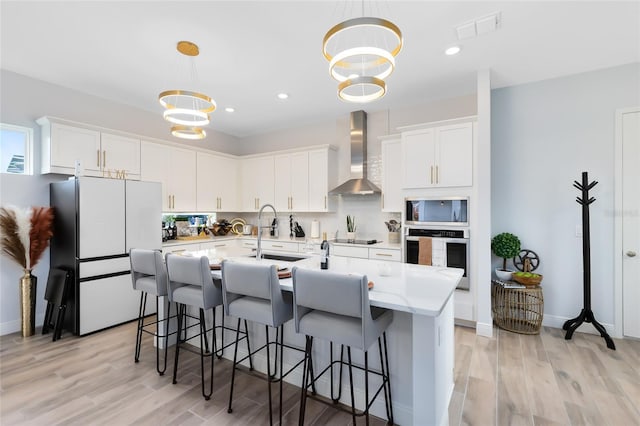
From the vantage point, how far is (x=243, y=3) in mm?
2277

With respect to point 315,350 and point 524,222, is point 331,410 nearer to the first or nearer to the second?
point 315,350

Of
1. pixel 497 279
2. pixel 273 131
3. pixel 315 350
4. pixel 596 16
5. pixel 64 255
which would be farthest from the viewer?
pixel 273 131

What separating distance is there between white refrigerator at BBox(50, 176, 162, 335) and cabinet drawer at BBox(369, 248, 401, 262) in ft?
9.76

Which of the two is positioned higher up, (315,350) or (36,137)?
(36,137)

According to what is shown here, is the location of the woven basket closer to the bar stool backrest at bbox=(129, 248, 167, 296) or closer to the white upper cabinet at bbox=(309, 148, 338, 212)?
the white upper cabinet at bbox=(309, 148, 338, 212)

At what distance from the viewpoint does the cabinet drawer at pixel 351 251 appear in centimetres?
414

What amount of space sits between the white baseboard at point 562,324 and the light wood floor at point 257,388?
0.17 m

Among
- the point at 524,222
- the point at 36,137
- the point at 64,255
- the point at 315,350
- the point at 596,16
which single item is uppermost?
the point at 596,16

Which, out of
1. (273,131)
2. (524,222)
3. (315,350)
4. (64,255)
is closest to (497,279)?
(524,222)

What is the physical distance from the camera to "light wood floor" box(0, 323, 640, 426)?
2.02m

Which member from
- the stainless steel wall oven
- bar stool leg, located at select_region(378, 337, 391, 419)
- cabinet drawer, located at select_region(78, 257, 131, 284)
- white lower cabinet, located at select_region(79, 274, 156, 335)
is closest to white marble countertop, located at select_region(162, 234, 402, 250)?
the stainless steel wall oven

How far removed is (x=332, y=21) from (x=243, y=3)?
2.34 ft

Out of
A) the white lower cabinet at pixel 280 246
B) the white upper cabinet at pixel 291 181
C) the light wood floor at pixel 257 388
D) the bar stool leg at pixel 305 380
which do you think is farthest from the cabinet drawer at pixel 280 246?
the bar stool leg at pixel 305 380

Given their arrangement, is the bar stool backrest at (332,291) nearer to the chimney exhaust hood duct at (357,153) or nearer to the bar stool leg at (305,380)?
the bar stool leg at (305,380)
